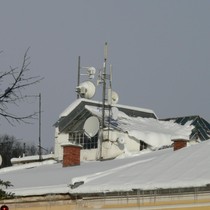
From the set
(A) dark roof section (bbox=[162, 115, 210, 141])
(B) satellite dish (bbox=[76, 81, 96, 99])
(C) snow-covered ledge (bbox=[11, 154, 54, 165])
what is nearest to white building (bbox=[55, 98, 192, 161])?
(A) dark roof section (bbox=[162, 115, 210, 141])

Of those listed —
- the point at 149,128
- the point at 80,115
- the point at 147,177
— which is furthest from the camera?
the point at 149,128

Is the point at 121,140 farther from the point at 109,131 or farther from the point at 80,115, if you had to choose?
the point at 80,115

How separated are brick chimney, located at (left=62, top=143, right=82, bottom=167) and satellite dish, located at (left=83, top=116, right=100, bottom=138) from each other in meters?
5.75

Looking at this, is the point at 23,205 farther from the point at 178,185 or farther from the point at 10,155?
the point at 10,155

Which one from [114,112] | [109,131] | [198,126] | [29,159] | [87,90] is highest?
[87,90]

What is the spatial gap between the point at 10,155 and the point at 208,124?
4077 cm

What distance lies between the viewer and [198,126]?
135 feet

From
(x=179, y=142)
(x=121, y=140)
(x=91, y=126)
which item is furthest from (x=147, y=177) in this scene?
(x=121, y=140)

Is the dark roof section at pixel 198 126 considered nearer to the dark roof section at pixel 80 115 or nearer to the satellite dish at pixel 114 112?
the dark roof section at pixel 80 115

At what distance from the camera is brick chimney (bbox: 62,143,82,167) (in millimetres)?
30141

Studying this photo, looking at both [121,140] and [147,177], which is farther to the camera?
[121,140]

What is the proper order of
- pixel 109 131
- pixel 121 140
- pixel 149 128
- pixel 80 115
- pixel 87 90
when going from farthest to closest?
pixel 87 90 → pixel 149 128 → pixel 80 115 → pixel 109 131 → pixel 121 140

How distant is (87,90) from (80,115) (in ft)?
8.12

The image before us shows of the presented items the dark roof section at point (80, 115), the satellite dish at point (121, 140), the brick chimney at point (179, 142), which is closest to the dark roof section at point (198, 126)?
the dark roof section at point (80, 115)
